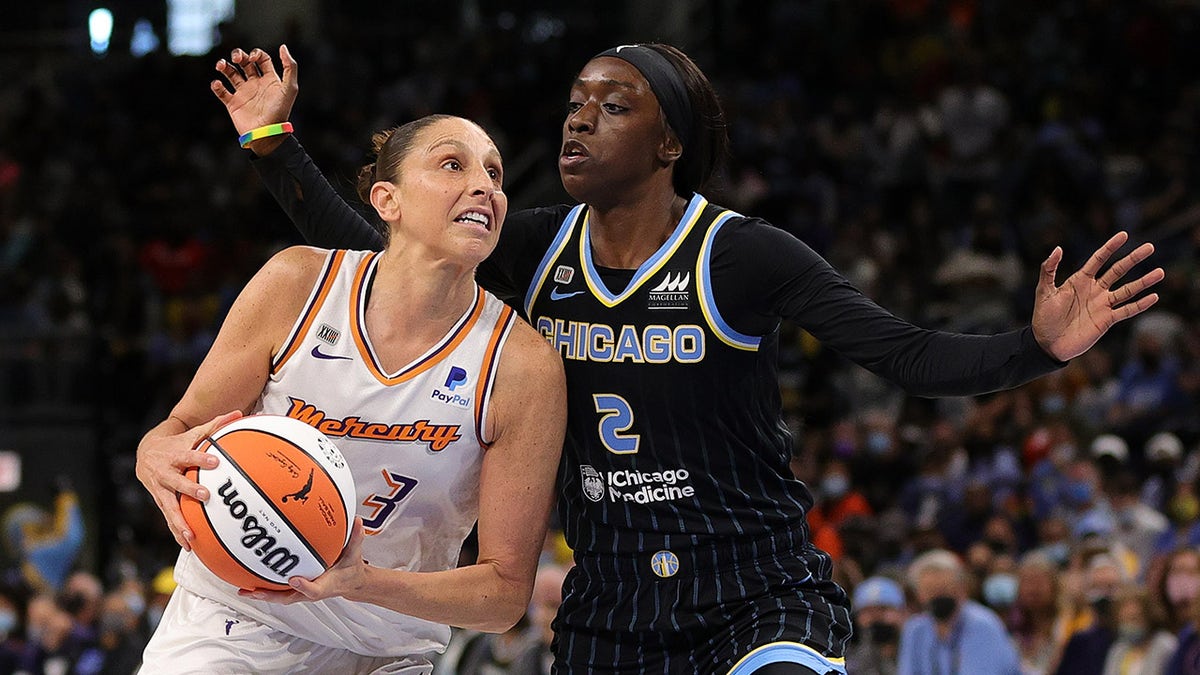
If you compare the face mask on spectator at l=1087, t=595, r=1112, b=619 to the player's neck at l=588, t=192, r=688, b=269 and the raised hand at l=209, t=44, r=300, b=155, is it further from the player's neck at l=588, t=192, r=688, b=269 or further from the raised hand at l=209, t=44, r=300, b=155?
the raised hand at l=209, t=44, r=300, b=155

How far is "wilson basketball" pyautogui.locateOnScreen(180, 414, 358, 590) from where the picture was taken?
3.54 m

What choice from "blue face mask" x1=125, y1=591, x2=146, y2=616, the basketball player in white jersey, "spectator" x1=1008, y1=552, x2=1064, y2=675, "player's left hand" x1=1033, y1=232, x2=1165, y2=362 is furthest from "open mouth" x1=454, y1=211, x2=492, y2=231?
"blue face mask" x1=125, y1=591, x2=146, y2=616

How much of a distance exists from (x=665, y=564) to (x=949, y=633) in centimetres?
431

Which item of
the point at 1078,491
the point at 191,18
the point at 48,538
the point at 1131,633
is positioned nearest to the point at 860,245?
the point at 1078,491

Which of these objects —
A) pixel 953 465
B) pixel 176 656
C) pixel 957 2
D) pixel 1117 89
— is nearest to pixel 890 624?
pixel 953 465

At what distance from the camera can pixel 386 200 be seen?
4.20 metres

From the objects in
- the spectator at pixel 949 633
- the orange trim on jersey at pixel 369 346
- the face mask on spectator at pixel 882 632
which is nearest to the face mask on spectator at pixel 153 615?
the face mask on spectator at pixel 882 632

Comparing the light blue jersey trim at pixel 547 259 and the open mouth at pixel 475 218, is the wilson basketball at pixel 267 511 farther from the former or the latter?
the light blue jersey trim at pixel 547 259

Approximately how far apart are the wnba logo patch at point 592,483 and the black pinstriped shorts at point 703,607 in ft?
0.55

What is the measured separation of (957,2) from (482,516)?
13343 mm

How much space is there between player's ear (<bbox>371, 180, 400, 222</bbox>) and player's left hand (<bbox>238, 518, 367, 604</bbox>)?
88 cm

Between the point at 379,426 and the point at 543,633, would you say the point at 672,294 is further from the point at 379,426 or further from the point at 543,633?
the point at 543,633

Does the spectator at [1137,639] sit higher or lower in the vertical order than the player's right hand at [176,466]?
higher

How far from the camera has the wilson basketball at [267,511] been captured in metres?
3.54
